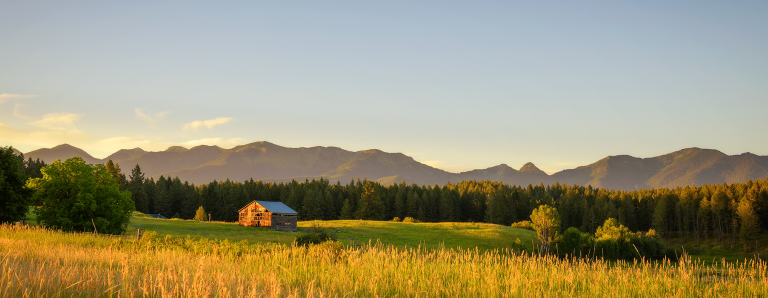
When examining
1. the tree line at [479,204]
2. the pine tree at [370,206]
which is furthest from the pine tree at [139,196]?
the pine tree at [370,206]

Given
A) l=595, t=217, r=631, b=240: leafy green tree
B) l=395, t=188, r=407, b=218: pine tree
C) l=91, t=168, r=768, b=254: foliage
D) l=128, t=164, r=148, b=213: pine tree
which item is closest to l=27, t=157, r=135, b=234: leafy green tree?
l=595, t=217, r=631, b=240: leafy green tree

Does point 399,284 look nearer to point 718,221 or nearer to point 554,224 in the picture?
point 554,224

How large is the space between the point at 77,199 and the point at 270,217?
4024cm

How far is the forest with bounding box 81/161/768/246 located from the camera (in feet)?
344

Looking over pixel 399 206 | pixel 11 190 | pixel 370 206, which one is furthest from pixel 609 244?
pixel 11 190

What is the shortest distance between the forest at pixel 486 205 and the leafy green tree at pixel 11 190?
72.9m

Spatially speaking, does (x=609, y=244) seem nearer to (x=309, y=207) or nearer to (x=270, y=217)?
(x=270, y=217)

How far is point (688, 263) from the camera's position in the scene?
1015 cm

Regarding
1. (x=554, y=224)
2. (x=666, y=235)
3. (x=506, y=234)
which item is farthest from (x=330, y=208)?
(x=666, y=235)

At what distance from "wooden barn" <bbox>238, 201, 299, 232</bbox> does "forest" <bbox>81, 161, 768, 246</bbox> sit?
135ft

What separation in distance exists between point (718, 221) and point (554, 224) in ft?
215

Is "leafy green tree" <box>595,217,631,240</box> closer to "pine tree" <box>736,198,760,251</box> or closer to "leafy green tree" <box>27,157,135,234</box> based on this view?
"pine tree" <box>736,198,760,251</box>

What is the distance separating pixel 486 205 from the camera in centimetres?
13688

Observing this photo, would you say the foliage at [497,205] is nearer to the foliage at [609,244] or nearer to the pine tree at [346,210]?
the pine tree at [346,210]
